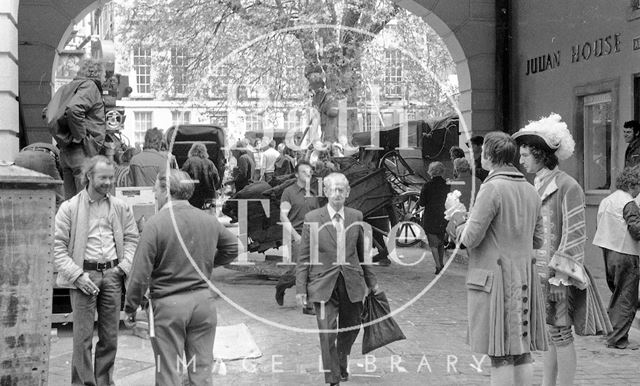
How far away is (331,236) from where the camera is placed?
719 cm

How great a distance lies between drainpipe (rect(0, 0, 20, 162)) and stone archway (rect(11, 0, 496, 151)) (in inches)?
145

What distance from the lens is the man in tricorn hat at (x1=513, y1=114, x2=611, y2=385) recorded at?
6.23 metres

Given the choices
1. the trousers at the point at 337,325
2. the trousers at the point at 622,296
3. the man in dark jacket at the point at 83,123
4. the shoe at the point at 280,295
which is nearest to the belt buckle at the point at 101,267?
the trousers at the point at 337,325

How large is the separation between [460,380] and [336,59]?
16269mm

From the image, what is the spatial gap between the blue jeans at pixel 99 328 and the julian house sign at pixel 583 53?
8.22 meters

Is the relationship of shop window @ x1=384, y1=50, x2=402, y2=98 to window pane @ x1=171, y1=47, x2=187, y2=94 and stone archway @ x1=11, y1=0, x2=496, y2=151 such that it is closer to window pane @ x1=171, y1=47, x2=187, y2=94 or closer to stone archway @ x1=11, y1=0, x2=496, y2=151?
window pane @ x1=171, y1=47, x2=187, y2=94

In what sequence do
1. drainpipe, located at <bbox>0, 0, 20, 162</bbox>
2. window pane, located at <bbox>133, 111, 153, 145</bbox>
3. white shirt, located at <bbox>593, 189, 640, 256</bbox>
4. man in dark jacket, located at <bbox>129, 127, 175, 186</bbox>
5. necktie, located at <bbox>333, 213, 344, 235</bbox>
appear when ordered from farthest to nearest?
1. window pane, located at <bbox>133, 111, 153, 145</bbox>
2. man in dark jacket, located at <bbox>129, 127, 175, 186</bbox>
3. drainpipe, located at <bbox>0, 0, 20, 162</bbox>
4. white shirt, located at <bbox>593, 189, 640, 256</bbox>
5. necktie, located at <bbox>333, 213, 344, 235</bbox>

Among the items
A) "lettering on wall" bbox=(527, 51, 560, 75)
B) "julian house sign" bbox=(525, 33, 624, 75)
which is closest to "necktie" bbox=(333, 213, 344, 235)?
"julian house sign" bbox=(525, 33, 624, 75)

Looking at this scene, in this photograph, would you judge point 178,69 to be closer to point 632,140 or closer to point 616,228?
point 632,140

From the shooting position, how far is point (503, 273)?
5633mm

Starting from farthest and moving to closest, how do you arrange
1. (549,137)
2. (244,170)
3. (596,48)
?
(244,170) < (596,48) < (549,137)

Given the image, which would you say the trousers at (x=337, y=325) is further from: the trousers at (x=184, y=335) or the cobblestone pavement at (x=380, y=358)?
the trousers at (x=184, y=335)

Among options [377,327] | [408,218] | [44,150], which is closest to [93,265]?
[377,327]

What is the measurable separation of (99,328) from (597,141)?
29.6ft
